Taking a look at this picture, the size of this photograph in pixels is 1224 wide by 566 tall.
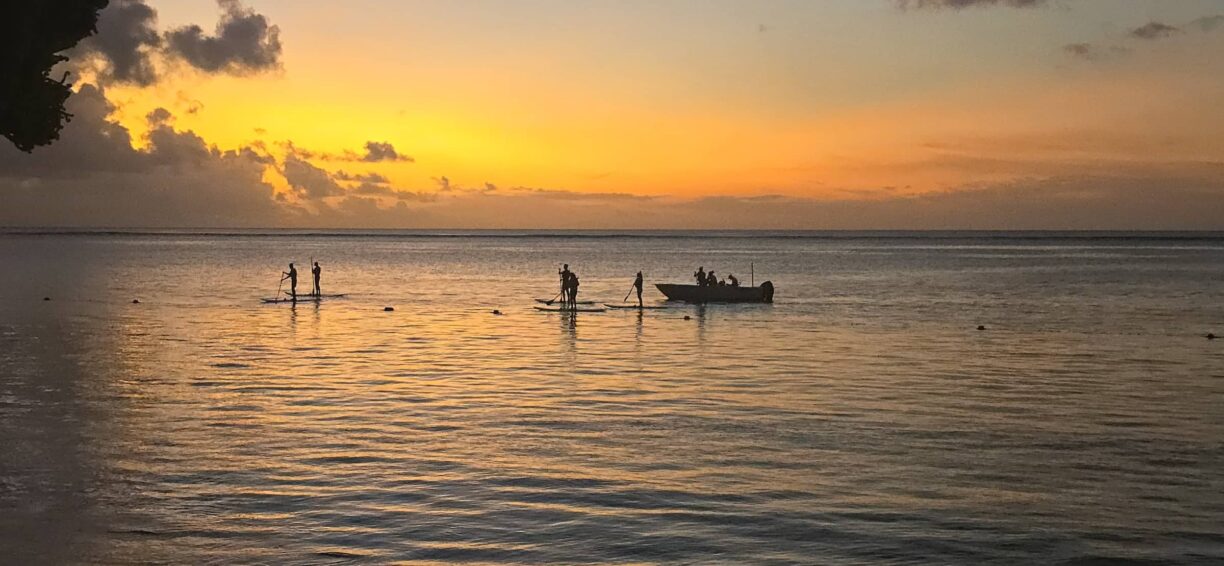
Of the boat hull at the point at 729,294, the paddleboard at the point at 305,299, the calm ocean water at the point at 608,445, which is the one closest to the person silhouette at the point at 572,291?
the calm ocean water at the point at 608,445

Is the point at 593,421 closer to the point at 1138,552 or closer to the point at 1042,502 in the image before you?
the point at 1042,502

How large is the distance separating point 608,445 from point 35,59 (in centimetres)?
1488

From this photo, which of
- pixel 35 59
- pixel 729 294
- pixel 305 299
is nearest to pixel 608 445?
pixel 35 59

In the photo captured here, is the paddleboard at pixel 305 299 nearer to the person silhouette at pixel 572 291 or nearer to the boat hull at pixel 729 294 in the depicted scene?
the person silhouette at pixel 572 291

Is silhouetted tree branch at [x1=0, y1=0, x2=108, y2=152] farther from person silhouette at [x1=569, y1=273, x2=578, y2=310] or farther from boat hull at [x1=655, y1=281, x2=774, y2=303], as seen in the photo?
boat hull at [x1=655, y1=281, x2=774, y2=303]

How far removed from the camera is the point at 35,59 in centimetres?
2423

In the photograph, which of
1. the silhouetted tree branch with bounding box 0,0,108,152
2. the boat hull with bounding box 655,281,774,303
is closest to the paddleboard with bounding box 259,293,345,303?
the boat hull with bounding box 655,281,774,303

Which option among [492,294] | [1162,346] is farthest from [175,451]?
[492,294]

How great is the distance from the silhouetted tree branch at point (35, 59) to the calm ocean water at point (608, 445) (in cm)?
571

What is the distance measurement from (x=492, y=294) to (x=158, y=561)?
187 ft

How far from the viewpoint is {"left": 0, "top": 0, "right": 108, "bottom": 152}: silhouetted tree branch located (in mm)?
22984

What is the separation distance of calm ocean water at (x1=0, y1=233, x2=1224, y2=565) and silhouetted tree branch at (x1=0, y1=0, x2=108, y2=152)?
5712 millimetres

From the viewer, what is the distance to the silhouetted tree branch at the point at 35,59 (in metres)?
23.0

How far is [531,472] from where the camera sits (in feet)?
56.2
